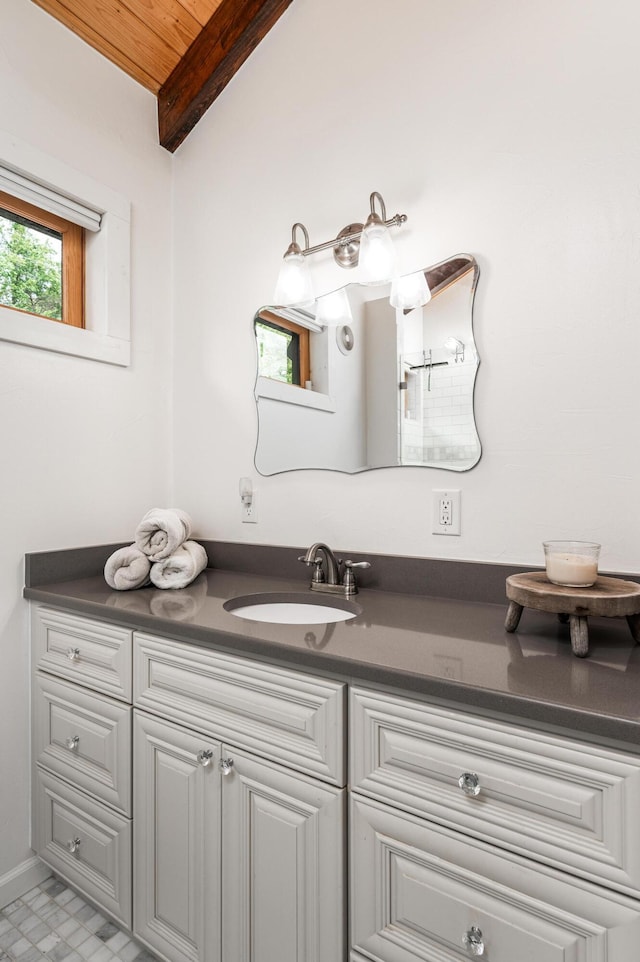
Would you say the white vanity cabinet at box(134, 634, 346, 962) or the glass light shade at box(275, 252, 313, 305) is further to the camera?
the glass light shade at box(275, 252, 313, 305)

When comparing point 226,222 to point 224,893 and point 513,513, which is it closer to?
point 513,513

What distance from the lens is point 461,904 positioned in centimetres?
83

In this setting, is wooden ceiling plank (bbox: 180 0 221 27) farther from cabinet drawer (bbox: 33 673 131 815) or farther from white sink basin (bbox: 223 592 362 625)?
cabinet drawer (bbox: 33 673 131 815)

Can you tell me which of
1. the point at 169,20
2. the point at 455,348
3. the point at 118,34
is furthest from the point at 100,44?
the point at 455,348

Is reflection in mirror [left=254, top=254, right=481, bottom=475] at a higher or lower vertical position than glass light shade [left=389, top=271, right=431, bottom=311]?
lower

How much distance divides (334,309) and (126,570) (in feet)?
3.30

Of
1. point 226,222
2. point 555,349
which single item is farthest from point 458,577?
point 226,222

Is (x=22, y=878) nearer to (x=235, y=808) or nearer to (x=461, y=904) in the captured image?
(x=235, y=808)

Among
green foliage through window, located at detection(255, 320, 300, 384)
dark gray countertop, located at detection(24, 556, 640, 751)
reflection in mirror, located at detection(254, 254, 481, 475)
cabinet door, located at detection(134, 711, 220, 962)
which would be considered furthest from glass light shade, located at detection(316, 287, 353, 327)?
cabinet door, located at detection(134, 711, 220, 962)

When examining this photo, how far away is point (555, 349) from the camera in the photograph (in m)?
1.28

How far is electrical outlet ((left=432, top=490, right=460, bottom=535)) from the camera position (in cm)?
142

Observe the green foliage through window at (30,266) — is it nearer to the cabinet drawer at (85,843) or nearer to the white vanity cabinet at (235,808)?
the white vanity cabinet at (235,808)

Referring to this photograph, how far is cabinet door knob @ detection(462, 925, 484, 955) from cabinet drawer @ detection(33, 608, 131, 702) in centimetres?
89

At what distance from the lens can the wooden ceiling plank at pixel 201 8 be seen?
1760mm
